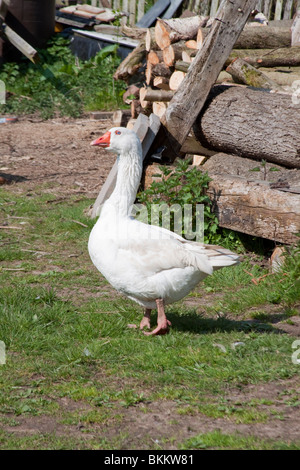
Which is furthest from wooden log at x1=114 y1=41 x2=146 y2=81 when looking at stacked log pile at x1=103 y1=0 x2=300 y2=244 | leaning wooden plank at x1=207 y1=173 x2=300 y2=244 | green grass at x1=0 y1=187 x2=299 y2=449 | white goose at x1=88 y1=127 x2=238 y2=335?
white goose at x1=88 y1=127 x2=238 y2=335

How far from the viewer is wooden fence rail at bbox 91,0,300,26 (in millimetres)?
13312

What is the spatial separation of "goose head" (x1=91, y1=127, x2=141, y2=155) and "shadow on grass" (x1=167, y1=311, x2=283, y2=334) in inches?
61.9

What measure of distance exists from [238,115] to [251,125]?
0.91 ft

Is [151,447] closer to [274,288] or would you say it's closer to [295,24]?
[274,288]

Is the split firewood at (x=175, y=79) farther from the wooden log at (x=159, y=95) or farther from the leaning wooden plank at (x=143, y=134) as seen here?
the leaning wooden plank at (x=143, y=134)

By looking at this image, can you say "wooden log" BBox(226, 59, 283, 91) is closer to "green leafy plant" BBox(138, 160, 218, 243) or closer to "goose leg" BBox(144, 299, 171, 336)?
"green leafy plant" BBox(138, 160, 218, 243)

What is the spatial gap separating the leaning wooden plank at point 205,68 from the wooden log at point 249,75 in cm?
82

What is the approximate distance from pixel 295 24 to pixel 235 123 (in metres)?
3.62

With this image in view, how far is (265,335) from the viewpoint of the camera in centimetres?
489

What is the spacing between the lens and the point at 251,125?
24.1ft

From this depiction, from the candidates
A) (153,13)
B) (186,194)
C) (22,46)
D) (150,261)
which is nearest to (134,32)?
(153,13)

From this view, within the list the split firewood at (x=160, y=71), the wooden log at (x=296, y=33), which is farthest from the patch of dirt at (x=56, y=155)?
the wooden log at (x=296, y=33)

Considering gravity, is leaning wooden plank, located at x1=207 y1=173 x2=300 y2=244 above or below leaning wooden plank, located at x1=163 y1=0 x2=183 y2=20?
below

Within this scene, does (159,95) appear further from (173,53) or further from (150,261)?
(150,261)
